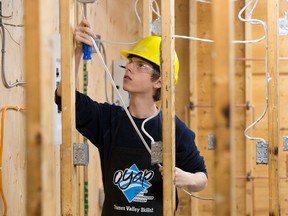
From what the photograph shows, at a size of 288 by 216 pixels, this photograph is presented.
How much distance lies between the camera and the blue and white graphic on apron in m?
2.10

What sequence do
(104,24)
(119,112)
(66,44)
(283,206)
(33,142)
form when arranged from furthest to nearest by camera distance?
(283,206), (104,24), (119,112), (66,44), (33,142)

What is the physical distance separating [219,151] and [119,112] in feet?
3.80

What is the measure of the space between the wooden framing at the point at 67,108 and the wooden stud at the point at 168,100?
0.34 m

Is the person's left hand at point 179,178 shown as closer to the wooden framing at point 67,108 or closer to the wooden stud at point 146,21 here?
the wooden framing at point 67,108

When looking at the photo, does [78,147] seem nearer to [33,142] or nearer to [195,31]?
[33,142]

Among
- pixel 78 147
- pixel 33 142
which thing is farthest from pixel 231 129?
pixel 78 147

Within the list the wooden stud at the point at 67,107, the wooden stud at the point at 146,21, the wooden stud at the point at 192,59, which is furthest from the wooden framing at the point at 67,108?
the wooden stud at the point at 192,59

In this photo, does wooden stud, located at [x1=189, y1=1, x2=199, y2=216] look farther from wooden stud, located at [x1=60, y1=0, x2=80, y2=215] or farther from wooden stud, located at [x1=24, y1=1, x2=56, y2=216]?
wooden stud, located at [x1=24, y1=1, x2=56, y2=216]

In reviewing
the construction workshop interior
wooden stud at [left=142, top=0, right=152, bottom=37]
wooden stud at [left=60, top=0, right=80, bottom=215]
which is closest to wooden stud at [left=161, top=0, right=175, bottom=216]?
the construction workshop interior

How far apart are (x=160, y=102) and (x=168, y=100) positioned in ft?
1.28

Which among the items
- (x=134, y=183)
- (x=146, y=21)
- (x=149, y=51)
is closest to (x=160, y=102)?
(x=149, y=51)

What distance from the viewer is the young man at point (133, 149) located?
210 centimetres

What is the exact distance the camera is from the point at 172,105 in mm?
1778

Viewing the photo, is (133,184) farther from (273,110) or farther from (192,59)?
(192,59)
